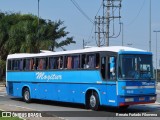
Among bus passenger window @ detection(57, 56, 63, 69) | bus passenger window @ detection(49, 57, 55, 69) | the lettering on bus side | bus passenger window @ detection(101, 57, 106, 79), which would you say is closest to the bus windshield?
bus passenger window @ detection(101, 57, 106, 79)

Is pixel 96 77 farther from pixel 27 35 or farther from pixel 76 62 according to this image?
pixel 27 35

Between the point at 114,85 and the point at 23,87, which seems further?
the point at 23,87

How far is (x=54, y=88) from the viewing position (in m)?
23.7

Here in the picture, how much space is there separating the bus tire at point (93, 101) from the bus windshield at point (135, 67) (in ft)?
6.13

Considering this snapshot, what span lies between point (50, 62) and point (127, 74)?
6.06 metres

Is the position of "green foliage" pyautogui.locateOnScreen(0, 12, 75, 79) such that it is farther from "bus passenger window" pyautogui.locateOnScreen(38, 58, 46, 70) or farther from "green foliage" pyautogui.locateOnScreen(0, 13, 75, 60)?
"bus passenger window" pyautogui.locateOnScreen(38, 58, 46, 70)

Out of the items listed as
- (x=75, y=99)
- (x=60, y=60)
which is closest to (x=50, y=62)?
(x=60, y=60)

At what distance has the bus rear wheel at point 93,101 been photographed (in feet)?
66.0

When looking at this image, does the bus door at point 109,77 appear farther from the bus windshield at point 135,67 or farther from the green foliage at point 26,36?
the green foliage at point 26,36

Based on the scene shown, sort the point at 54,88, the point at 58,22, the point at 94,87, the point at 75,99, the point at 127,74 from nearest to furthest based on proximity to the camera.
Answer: the point at 127,74 → the point at 94,87 → the point at 75,99 → the point at 54,88 → the point at 58,22

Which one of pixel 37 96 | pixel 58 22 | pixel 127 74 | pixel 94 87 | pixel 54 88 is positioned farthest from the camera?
pixel 58 22

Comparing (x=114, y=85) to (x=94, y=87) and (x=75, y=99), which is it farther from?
(x=75, y=99)

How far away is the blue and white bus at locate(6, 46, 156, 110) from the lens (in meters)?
19.1

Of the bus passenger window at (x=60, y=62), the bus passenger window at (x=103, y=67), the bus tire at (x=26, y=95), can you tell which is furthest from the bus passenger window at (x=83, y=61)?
the bus tire at (x=26, y=95)
